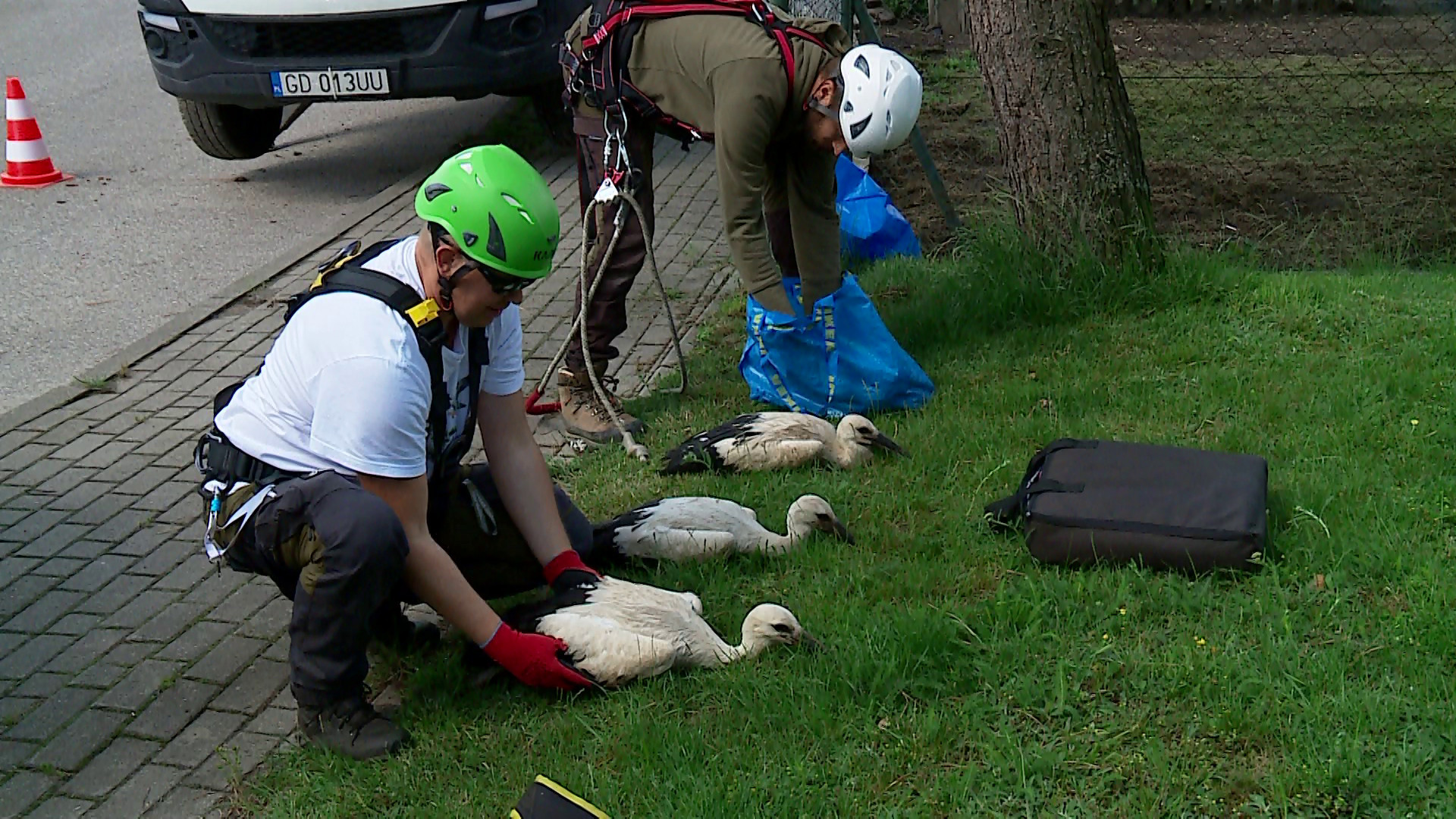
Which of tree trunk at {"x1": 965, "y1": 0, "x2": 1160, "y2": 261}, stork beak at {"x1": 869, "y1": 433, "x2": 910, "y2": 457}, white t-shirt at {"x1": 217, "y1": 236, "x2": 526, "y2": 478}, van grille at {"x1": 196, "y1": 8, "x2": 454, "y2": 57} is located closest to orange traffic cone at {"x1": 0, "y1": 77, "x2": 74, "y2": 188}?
van grille at {"x1": 196, "y1": 8, "x2": 454, "y2": 57}

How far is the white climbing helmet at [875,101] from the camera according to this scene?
178 inches

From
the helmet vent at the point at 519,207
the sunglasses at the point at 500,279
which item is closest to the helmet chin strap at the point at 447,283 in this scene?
the sunglasses at the point at 500,279

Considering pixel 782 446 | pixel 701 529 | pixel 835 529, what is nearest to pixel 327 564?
pixel 701 529

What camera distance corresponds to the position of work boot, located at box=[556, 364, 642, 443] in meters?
5.23

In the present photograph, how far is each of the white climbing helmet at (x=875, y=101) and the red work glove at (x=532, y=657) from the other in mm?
1992

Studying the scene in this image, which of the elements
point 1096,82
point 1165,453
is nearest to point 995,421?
point 1165,453

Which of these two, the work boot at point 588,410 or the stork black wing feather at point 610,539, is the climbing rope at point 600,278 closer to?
the work boot at point 588,410

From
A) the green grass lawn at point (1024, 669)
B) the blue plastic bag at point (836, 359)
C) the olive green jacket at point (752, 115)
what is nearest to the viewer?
the green grass lawn at point (1024, 669)

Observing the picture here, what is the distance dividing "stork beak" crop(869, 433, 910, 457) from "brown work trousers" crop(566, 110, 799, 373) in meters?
0.94

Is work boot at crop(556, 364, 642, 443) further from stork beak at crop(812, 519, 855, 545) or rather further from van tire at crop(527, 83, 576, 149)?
van tire at crop(527, 83, 576, 149)

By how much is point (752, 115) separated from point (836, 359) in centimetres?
101

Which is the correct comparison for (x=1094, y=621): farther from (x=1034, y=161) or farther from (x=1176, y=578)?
(x=1034, y=161)

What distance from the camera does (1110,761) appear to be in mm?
3135

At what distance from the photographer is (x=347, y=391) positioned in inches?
124
